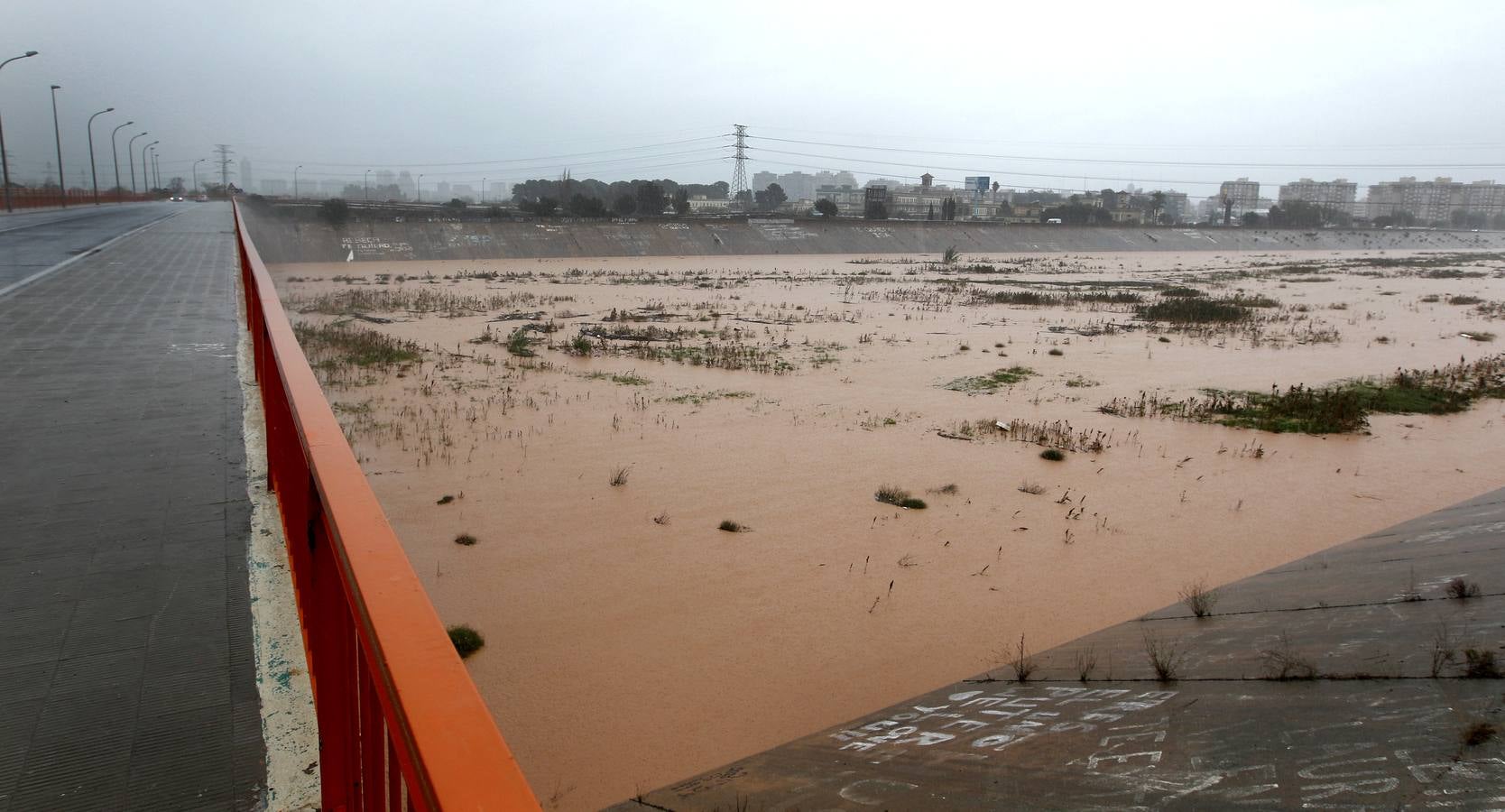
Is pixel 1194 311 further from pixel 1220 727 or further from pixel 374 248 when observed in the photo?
pixel 374 248

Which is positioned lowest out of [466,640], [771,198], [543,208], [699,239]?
[466,640]

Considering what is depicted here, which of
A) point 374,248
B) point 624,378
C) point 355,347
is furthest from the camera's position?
point 374,248

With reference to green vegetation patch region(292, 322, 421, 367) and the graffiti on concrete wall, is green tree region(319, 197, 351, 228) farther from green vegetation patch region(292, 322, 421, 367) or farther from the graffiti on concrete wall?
green vegetation patch region(292, 322, 421, 367)

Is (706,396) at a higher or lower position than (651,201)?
lower

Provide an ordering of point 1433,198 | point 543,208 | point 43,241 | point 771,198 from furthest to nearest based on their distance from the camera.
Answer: point 1433,198, point 771,198, point 543,208, point 43,241

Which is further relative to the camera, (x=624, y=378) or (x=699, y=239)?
(x=699, y=239)

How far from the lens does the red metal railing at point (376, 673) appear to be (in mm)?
1229

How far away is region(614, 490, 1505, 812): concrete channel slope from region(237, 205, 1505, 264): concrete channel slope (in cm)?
3800

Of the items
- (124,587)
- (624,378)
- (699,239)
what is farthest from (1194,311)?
(699,239)

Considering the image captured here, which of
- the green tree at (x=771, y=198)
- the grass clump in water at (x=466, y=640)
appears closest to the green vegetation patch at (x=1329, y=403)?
the grass clump in water at (x=466, y=640)

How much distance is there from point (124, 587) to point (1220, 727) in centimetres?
525

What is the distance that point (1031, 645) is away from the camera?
21.9 ft

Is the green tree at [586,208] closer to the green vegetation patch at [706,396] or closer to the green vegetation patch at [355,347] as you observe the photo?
the green vegetation patch at [355,347]

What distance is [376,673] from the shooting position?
156 centimetres
